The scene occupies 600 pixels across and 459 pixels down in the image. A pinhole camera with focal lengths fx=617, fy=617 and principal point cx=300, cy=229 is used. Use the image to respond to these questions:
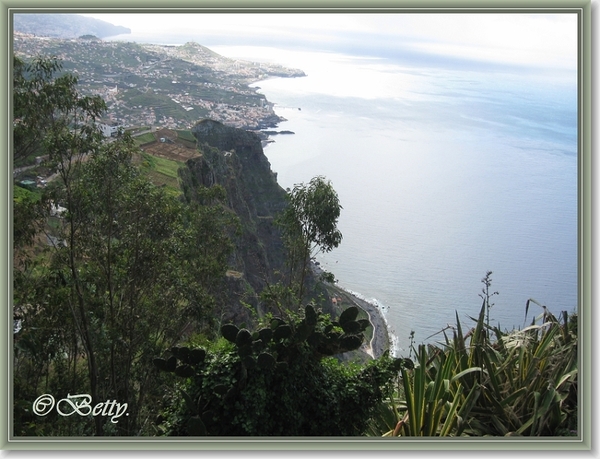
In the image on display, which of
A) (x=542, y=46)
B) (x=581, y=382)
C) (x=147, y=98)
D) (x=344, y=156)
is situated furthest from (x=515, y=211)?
(x=147, y=98)

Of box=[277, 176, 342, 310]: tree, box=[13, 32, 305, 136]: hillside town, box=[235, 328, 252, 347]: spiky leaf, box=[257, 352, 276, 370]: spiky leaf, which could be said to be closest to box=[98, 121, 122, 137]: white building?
box=[13, 32, 305, 136]: hillside town

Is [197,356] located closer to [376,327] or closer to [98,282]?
[98,282]

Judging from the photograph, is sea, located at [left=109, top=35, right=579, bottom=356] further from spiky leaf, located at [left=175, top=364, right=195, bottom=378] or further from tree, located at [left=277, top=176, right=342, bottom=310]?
spiky leaf, located at [left=175, top=364, right=195, bottom=378]

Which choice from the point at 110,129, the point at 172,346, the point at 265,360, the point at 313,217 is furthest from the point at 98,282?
the point at 313,217

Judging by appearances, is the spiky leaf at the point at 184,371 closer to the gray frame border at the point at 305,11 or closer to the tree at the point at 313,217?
the gray frame border at the point at 305,11

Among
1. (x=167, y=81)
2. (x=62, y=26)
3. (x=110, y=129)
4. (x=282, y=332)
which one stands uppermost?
(x=167, y=81)

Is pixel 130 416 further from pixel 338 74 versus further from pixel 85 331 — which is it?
pixel 338 74
